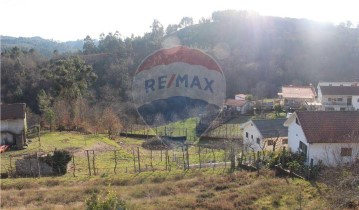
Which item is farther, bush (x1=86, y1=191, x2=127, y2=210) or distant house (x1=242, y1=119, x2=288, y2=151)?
distant house (x1=242, y1=119, x2=288, y2=151)

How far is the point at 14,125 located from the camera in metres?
27.1

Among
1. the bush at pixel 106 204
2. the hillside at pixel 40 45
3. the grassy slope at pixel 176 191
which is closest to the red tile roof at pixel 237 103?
the grassy slope at pixel 176 191

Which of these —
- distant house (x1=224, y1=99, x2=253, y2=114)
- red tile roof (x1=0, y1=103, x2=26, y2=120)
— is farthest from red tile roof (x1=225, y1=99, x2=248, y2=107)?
red tile roof (x1=0, y1=103, x2=26, y2=120)

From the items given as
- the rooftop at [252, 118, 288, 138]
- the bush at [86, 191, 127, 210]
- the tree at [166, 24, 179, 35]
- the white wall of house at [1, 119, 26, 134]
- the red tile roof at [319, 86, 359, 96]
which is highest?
the tree at [166, 24, 179, 35]

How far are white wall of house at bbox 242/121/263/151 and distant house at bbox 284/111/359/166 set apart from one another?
5604mm

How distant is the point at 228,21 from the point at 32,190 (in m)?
76.2

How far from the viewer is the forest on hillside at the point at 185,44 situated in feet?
124

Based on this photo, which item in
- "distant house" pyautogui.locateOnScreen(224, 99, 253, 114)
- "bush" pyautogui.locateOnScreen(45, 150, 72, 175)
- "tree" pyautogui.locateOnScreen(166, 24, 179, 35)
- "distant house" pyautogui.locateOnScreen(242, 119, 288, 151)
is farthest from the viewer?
"tree" pyautogui.locateOnScreen(166, 24, 179, 35)

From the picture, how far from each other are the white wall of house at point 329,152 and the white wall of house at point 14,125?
20.3 meters

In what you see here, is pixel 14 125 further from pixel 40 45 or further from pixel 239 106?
pixel 40 45

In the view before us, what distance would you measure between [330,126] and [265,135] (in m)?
6.64

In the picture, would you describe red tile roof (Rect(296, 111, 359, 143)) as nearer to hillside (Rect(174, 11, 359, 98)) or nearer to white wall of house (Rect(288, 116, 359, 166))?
white wall of house (Rect(288, 116, 359, 166))

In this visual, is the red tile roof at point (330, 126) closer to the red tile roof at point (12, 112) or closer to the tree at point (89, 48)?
the red tile roof at point (12, 112)

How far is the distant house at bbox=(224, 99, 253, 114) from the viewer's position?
141 feet
